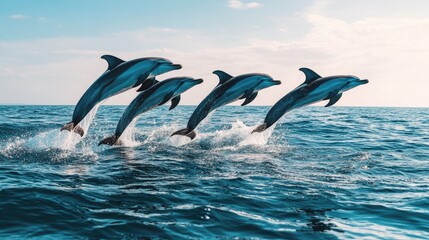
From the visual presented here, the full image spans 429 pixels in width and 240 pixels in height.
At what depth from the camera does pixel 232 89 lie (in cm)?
1408

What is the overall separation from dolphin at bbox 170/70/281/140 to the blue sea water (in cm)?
154

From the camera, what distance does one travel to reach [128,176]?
10.4 meters

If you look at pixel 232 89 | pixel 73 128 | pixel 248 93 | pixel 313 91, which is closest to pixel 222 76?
pixel 232 89

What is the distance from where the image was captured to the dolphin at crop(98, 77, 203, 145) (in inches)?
539

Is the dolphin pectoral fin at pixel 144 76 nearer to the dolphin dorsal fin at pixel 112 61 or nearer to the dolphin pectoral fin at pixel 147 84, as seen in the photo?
the dolphin pectoral fin at pixel 147 84

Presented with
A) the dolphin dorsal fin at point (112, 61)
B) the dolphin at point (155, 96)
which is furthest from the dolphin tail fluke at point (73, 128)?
the dolphin dorsal fin at point (112, 61)

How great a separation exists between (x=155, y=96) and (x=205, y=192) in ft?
17.4

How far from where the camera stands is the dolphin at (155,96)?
13.7 metres

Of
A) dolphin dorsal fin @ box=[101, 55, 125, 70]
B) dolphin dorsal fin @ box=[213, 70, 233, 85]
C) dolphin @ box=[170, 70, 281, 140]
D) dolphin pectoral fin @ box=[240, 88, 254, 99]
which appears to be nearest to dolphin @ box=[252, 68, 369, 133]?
dolphin @ box=[170, 70, 281, 140]

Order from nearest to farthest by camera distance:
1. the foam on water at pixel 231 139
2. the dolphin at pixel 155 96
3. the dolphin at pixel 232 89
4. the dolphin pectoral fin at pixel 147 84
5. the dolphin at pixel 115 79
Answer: the dolphin at pixel 115 79 → the dolphin pectoral fin at pixel 147 84 → the dolphin at pixel 155 96 → the dolphin at pixel 232 89 → the foam on water at pixel 231 139

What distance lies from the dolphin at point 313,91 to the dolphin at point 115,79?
4246 millimetres

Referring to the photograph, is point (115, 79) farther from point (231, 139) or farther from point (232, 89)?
point (231, 139)

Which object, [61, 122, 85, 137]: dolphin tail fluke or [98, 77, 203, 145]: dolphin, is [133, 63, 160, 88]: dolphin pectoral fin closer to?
[98, 77, 203, 145]: dolphin

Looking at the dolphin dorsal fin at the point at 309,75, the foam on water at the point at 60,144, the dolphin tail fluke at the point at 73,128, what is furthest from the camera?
the dolphin dorsal fin at the point at 309,75
